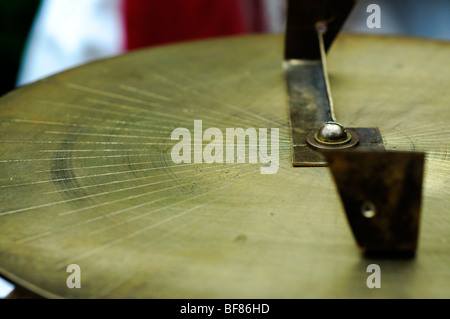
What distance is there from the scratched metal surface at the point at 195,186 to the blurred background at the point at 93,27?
2.19 ft

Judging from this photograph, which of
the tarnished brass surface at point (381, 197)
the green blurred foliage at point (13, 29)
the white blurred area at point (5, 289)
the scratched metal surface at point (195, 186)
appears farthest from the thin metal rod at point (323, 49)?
the green blurred foliage at point (13, 29)

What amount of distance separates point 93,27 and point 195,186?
4.04 feet

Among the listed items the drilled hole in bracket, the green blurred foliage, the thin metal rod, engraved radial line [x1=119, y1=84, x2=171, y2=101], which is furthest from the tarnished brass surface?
the green blurred foliage

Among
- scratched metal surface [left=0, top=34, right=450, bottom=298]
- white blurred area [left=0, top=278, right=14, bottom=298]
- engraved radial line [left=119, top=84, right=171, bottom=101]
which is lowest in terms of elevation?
white blurred area [left=0, top=278, right=14, bottom=298]

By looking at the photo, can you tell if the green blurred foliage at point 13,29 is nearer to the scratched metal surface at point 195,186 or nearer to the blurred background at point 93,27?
the blurred background at point 93,27

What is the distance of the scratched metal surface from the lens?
63 centimetres

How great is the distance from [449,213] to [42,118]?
65 cm

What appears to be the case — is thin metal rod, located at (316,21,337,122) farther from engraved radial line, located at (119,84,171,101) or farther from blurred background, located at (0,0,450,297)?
blurred background, located at (0,0,450,297)

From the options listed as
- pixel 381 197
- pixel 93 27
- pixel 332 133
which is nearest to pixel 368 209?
pixel 381 197

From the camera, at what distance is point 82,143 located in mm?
914

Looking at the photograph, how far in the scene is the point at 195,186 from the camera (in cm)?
80

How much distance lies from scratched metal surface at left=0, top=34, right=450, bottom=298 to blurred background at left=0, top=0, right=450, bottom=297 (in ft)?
2.19

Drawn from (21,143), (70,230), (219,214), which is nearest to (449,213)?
(219,214)
